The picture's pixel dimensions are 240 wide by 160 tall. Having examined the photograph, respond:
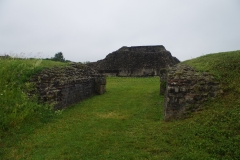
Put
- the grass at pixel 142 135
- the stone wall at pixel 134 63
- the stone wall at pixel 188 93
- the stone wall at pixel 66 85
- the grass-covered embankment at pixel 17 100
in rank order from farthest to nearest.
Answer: the stone wall at pixel 134 63, the stone wall at pixel 66 85, the stone wall at pixel 188 93, the grass-covered embankment at pixel 17 100, the grass at pixel 142 135

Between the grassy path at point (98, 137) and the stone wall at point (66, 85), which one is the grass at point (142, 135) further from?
the stone wall at point (66, 85)

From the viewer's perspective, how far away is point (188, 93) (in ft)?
19.3

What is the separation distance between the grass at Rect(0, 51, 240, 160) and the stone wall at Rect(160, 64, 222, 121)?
228 millimetres

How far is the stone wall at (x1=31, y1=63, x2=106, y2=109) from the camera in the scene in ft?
23.6

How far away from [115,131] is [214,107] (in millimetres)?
2460

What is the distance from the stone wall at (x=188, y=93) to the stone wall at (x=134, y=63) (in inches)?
561

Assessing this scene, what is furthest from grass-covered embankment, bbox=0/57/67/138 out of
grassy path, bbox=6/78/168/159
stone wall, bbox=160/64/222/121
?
stone wall, bbox=160/64/222/121

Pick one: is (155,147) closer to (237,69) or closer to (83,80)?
(237,69)

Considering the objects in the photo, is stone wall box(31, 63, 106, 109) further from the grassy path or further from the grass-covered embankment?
the grassy path

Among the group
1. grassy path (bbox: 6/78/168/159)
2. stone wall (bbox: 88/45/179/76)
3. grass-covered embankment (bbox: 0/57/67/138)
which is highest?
stone wall (bbox: 88/45/179/76)

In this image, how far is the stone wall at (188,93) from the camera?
5711 millimetres

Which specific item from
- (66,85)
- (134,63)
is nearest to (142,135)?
(66,85)

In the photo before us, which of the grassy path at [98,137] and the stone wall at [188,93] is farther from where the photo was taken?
the stone wall at [188,93]

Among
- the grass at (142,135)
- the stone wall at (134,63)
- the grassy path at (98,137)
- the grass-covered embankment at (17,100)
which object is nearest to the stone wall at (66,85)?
the grass-covered embankment at (17,100)
